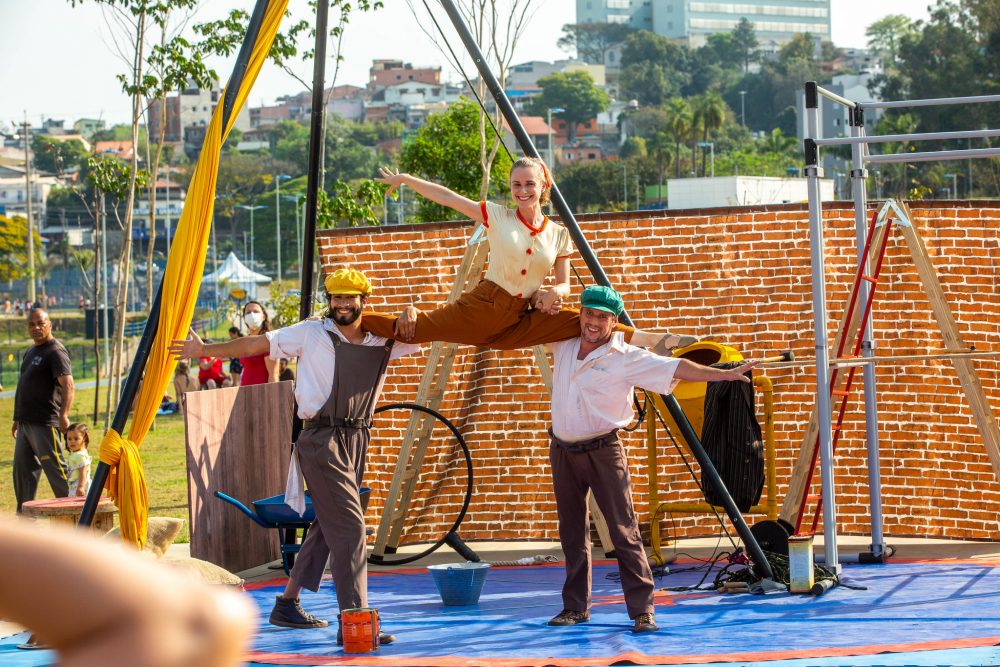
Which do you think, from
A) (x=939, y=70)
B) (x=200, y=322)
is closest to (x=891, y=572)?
(x=200, y=322)

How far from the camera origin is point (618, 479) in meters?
6.11

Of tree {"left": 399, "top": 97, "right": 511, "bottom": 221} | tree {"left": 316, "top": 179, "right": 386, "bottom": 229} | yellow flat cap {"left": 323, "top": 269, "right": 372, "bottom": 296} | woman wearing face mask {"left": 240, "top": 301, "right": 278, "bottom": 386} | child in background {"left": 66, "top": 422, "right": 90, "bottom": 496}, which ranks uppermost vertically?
tree {"left": 399, "top": 97, "right": 511, "bottom": 221}

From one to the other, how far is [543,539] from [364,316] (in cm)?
293

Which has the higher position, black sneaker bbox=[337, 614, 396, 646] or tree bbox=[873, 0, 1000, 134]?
tree bbox=[873, 0, 1000, 134]

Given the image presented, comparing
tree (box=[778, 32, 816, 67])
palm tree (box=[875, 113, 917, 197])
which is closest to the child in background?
palm tree (box=[875, 113, 917, 197])

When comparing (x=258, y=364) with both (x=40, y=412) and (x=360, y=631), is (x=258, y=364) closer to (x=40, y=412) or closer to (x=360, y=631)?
(x=40, y=412)

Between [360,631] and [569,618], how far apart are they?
1.05 m

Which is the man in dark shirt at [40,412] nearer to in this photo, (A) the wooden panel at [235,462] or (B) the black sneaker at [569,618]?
(A) the wooden panel at [235,462]

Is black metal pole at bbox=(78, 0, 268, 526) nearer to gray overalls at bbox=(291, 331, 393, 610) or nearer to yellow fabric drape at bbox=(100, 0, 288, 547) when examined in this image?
yellow fabric drape at bbox=(100, 0, 288, 547)

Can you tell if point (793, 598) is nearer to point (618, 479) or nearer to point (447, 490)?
point (618, 479)

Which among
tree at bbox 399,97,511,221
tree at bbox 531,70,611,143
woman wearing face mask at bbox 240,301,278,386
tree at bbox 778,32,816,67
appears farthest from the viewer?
tree at bbox 778,32,816,67

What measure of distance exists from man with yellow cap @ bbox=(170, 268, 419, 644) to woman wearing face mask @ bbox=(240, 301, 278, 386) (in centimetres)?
251

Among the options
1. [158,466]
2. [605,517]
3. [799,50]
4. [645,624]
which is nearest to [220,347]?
[605,517]

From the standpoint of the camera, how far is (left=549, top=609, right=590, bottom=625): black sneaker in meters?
6.17
